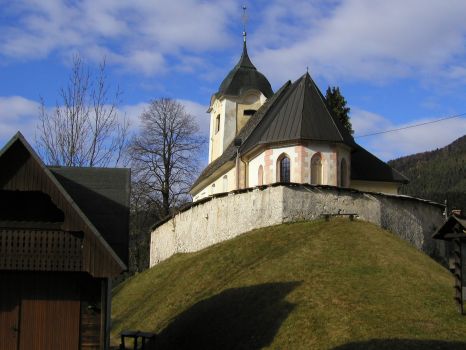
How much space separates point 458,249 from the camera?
18.9m

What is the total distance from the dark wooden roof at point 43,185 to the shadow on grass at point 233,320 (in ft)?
20.5

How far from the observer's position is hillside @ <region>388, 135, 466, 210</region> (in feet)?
368

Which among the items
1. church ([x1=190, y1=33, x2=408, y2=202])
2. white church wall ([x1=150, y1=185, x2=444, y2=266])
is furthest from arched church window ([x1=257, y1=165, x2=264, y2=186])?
white church wall ([x1=150, y1=185, x2=444, y2=266])

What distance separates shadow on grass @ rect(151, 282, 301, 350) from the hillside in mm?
82622

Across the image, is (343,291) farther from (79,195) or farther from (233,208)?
(233,208)

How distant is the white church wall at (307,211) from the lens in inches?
1204

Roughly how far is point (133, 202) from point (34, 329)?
3924 cm

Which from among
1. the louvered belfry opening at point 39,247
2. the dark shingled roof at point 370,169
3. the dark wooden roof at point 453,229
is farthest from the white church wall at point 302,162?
the louvered belfry opening at point 39,247

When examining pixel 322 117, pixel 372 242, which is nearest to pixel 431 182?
pixel 322 117

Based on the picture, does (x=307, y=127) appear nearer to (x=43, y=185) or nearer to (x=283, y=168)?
(x=283, y=168)

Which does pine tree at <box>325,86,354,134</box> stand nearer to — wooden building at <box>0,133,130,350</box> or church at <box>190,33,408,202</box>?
church at <box>190,33,408,202</box>

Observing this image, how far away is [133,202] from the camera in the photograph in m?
53.9

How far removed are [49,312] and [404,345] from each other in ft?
26.4

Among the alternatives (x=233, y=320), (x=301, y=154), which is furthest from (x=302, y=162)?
(x=233, y=320)
